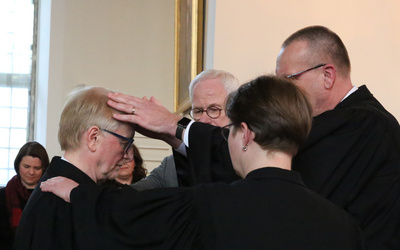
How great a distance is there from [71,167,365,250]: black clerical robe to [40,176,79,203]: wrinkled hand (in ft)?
0.16

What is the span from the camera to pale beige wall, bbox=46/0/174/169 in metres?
10.1

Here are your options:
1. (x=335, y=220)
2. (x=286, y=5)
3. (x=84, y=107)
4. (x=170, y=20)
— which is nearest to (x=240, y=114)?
(x=335, y=220)

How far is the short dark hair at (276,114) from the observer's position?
2.24m

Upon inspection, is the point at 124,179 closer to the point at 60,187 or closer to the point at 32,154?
the point at 32,154

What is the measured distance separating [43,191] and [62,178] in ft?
0.33

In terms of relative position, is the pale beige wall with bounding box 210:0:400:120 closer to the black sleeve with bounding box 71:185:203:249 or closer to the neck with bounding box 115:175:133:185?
the neck with bounding box 115:175:133:185

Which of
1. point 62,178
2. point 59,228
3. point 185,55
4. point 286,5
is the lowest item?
point 59,228

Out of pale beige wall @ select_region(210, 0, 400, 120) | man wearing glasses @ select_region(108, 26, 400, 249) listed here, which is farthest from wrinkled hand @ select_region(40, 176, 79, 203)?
pale beige wall @ select_region(210, 0, 400, 120)

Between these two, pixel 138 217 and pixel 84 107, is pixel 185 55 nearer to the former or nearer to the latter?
pixel 84 107

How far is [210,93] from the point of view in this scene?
13.1ft

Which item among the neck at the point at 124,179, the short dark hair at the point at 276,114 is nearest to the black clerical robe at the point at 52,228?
the short dark hair at the point at 276,114

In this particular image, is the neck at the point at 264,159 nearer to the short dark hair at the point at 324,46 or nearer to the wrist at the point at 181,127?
the wrist at the point at 181,127

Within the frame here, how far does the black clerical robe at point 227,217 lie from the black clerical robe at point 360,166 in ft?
1.94

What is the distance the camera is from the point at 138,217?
230 cm
